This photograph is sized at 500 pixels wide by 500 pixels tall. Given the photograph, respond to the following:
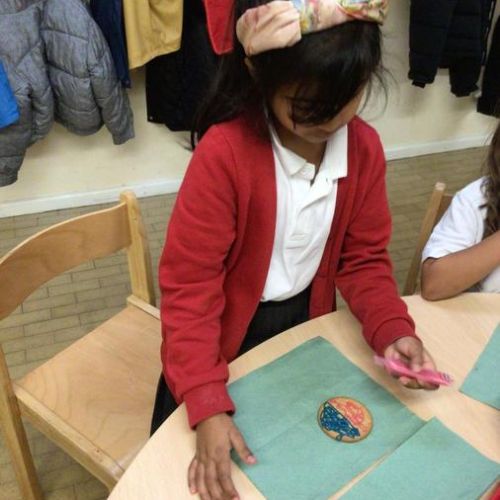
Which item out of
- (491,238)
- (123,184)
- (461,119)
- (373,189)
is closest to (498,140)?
(491,238)

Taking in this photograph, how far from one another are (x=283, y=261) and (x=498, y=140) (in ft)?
1.75

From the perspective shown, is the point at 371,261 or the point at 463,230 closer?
the point at 371,261

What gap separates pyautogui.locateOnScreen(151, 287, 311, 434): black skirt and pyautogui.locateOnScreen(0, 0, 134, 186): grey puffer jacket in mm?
1396

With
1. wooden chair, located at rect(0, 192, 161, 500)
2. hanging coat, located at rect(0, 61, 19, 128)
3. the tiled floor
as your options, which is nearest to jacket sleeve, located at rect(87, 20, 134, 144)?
hanging coat, located at rect(0, 61, 19, 128)

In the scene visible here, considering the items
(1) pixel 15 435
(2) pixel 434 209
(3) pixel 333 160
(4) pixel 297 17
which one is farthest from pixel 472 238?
(1) pixel 15 435

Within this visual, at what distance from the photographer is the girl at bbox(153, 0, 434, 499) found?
0.61 metres

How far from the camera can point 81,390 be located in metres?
1.02

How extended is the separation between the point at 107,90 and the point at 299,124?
5.00 ft

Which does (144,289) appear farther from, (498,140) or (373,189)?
(498,140)

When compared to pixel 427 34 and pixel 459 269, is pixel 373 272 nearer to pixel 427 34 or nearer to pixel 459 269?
pixel 459 269

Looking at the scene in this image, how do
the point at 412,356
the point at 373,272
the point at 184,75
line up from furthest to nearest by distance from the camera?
the point at 184,75 → the point at 373,272 → the point at 412,356

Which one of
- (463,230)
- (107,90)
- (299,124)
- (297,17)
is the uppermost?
(297,17)

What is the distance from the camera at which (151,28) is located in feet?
6.44

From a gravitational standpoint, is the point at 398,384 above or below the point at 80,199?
above
